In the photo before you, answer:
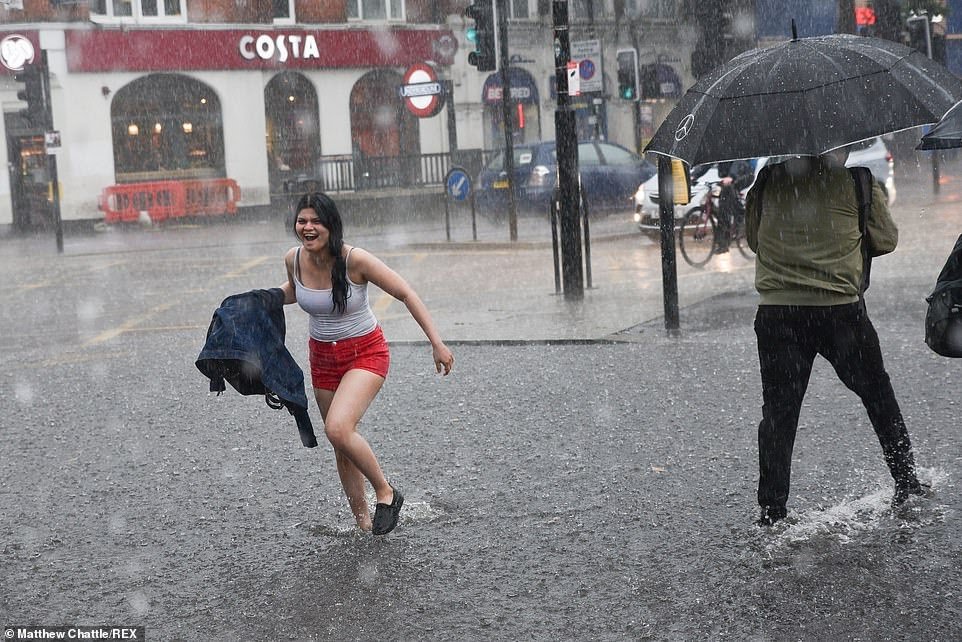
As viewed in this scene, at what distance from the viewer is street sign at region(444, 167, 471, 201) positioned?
22469 mm

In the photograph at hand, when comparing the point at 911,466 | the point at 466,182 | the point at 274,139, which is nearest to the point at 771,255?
the point at 911,466

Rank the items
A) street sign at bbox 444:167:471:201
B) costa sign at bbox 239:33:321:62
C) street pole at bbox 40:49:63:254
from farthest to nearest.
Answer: costa sign at bbox 239:33:321:62 → street pole at bbox 40:49:63:254 → street sign at bbox 444:167:471:201

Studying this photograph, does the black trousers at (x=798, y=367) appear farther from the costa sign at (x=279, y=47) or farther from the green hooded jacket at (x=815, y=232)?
the costa sign at (x=279, y=47)

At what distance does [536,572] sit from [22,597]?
75.0 inches

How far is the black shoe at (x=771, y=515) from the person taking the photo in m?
5.40

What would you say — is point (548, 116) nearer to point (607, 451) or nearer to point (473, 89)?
point (473, 89)

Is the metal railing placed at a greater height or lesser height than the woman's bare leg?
greater

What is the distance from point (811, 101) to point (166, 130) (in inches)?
1248

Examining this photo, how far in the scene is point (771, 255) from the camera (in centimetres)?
531

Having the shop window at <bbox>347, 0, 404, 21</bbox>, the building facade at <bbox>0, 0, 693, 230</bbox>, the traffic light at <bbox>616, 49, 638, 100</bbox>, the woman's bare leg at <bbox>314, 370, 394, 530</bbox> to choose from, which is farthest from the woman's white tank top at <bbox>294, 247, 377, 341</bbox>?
the shop window at <bbox>347, 0, 404, 21</bbox>

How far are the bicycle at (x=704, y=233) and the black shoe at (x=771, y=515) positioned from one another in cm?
1134

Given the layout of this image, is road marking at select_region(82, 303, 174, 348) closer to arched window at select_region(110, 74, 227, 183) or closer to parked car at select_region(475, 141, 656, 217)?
parked car at select_region(475, 141, 656, 217)

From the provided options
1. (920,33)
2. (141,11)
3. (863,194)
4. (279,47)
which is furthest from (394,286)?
(279,47)

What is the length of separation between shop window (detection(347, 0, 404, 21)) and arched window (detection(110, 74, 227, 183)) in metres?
4.79
